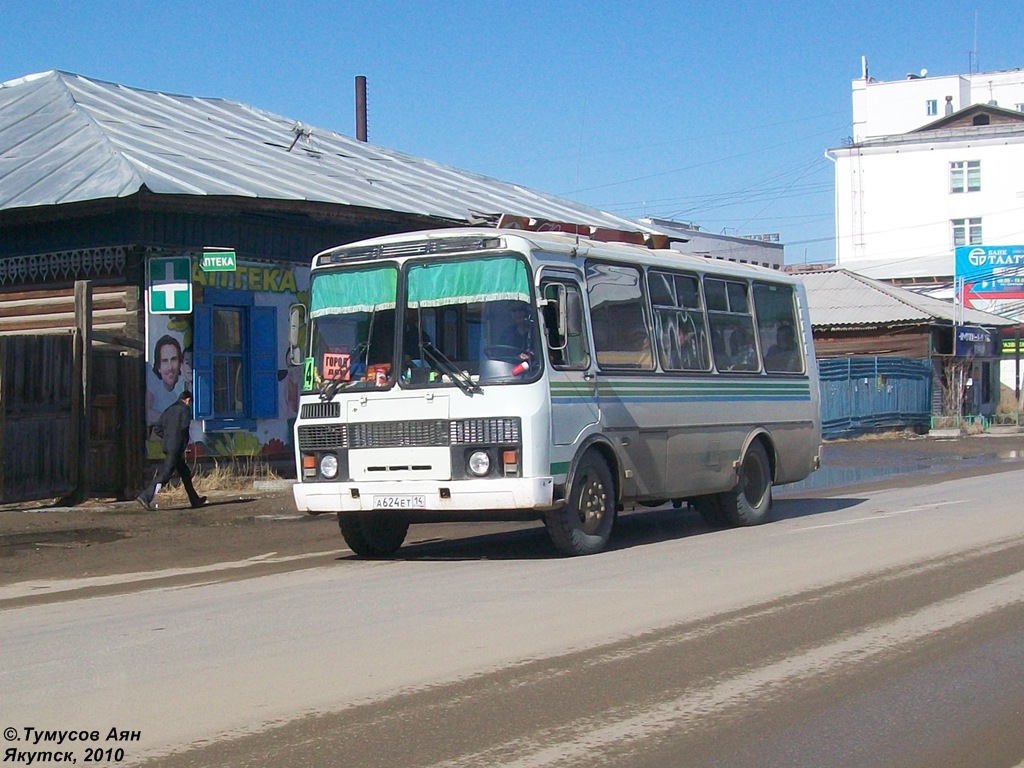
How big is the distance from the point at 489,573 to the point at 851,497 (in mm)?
9213

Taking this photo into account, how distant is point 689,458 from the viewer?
13945 millimetres

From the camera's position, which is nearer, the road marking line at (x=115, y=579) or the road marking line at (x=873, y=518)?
the road marking line at (x=115, y=579)

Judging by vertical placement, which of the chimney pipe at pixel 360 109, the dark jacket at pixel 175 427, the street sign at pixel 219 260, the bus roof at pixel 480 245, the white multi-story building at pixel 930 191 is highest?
the white multi-story building at pixel 930 191

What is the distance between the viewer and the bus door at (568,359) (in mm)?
11703

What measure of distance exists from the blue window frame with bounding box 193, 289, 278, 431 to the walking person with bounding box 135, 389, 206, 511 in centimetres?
202

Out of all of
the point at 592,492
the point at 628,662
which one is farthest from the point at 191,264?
the point at 628,662

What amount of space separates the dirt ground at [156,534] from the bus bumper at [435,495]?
5.47 feet

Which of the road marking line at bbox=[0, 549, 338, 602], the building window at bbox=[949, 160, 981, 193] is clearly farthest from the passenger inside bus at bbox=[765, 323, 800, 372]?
the building window at bbox=[949, 160, 981, 193]

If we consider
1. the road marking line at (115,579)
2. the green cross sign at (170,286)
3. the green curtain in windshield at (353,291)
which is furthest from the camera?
the green cross sign at (170,286)

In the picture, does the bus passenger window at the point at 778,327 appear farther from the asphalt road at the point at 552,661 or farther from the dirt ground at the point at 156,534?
the dirt ground at the point at 156,534

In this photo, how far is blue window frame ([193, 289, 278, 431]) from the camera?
19266 mm

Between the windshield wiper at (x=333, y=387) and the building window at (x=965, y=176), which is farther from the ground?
the building window at (x=965, y=176)

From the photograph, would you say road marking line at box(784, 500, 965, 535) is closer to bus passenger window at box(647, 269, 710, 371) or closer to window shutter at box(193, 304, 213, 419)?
bus passenger window at box(647, 269, 710, 371)

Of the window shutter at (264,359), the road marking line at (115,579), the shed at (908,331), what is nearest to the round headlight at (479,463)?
the road marking line at (115,579)
